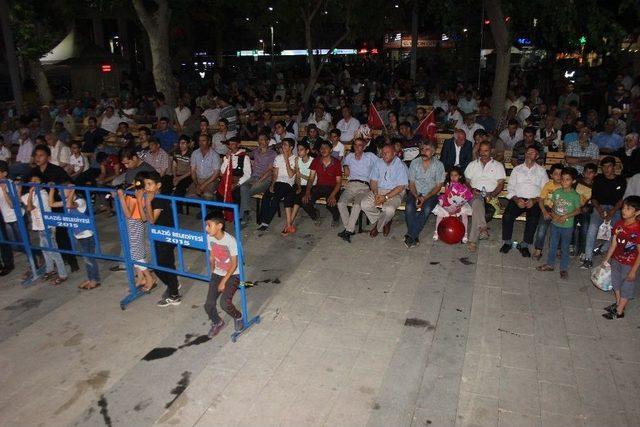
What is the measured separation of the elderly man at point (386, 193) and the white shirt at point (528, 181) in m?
1.73

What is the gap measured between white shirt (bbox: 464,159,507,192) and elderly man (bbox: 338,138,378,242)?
165cm

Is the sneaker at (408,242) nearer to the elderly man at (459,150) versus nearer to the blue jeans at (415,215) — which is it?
the blue jeans at (415,215)

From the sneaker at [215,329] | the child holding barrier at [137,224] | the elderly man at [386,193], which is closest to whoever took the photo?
the sneaker at [215,329]

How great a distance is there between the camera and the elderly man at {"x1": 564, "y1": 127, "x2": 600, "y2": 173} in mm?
9453

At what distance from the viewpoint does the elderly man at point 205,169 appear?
10.2m

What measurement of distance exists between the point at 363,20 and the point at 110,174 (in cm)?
1371

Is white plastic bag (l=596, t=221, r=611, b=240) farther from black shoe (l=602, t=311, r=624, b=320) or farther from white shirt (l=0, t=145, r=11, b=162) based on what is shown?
white shirt (l=0, t=145, r=11, b=162)

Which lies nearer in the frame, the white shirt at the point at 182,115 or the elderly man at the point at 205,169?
the elderly man at the point at 205,169

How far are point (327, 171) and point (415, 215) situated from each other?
5.80 ft

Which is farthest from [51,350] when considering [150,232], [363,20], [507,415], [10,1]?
[10,1]

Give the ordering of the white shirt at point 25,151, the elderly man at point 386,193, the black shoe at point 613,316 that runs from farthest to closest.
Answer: the white shirt at point 25,151
the elderly man at point 386,193
the black shoe at point 613,316

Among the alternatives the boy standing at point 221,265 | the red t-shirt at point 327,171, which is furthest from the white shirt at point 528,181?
the boy standing at point 221,265

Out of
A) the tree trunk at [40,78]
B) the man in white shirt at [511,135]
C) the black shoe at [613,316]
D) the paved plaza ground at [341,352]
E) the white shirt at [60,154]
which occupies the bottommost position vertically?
the paved plaza ground at [341,352]

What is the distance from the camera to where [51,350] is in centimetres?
616
